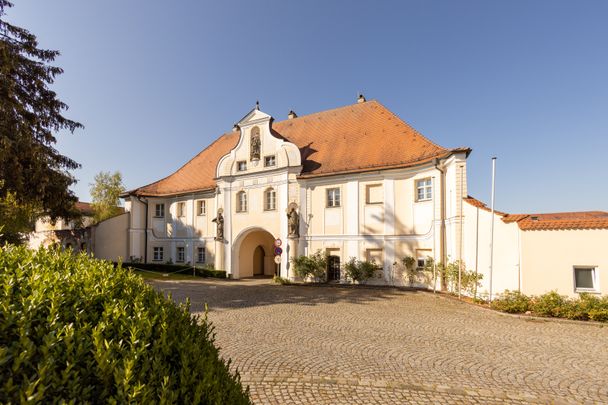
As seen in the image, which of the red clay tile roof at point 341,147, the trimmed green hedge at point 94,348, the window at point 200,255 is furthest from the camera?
the window at point 200,255

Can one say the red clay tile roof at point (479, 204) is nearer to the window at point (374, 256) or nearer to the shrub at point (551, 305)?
the shrub at point (551, 305)

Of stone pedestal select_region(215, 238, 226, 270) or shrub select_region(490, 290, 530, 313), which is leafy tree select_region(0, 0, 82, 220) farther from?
shrub select_region(490, 290, 530, 313)

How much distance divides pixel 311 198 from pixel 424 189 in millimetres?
6464

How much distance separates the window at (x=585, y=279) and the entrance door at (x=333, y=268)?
10.8m

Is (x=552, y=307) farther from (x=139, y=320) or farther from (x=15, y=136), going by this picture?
(x=15, y=136)

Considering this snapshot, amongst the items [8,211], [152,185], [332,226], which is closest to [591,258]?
[332,226]

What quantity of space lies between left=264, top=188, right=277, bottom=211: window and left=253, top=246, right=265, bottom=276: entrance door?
4.77 m

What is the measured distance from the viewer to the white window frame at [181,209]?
81.6 feet

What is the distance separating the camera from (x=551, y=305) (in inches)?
402

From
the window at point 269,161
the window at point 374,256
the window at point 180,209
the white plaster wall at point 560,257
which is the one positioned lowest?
the window at point 374,256

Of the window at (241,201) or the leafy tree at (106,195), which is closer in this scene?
the window at (241,201)

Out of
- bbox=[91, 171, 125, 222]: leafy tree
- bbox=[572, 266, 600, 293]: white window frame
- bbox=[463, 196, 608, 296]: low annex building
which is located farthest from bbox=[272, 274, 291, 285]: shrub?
bbox=[91, 171, 125, 222]: leafy tree

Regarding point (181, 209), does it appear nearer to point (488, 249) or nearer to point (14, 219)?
point (14, 219)

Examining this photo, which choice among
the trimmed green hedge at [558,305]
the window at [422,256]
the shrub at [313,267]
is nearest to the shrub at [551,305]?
the trimmed green hedge at [558,305]
